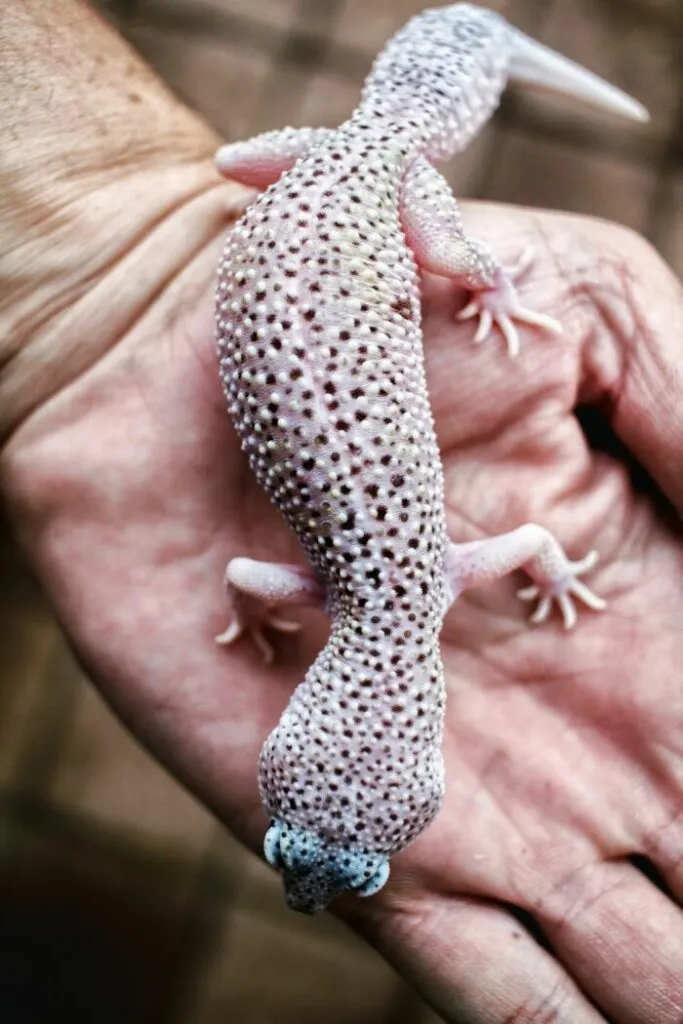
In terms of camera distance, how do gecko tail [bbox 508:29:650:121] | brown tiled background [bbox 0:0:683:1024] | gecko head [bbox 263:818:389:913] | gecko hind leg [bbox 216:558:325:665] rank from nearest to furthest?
1. gecko head [bbox 263:818:389:913]
2. gecko hind leg [bbox 216:558:325:665]
3. gecko tail [bbox 508:29:650:121]
4. brown tiled background [bbox 0:0:683:1024]

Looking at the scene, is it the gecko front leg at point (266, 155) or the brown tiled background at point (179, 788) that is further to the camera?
the brown tiled background at point (179, 788)

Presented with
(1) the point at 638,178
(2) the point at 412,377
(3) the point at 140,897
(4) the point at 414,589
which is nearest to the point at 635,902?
(4) the point at 414,589

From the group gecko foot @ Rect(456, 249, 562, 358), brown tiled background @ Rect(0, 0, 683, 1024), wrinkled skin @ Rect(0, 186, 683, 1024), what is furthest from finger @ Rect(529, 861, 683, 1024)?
brown tiled background @ Rect(0, 0, 683, 1024)

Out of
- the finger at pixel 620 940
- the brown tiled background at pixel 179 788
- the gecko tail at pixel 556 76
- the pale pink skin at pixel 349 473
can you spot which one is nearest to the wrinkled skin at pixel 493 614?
the finger at pixel 620 940

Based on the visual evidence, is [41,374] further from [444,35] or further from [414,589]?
[444,35]

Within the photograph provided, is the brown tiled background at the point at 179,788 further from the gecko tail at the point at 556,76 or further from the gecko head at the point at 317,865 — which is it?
the gecko head at the point at 317,865

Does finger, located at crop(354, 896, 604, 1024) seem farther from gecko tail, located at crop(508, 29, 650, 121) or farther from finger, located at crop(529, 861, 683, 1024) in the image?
gecko tail, located at crop(508, 29, 650, 121)
